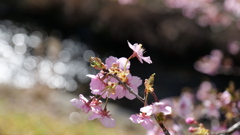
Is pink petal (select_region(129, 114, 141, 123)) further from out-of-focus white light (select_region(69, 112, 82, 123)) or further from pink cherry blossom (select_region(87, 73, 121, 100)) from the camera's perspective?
out-of-focus white light (select_region(69, 112, 82, 123))

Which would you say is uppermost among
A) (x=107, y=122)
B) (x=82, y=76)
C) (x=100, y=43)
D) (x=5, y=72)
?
(x=100, y=43)

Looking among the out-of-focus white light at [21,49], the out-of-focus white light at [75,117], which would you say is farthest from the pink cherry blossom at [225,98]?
the out-of-focus white light at [21,49]

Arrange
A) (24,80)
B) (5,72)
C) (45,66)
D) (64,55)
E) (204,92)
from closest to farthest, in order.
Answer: (204,92) < (24,80) < (5,72) < (45,66) < (64,55)

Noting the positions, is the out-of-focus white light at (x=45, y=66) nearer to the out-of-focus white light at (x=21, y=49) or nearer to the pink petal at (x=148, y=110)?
the out-of-focus white light at (x=21, y=49)

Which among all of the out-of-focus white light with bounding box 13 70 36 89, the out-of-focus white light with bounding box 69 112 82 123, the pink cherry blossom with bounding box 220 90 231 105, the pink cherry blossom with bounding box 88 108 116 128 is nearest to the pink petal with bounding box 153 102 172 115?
the pink cherry blossom with bounding box 88 108 116 128

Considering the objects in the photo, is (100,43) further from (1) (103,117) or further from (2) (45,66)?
(1) (103,117)

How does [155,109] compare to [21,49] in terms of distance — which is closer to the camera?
[155,109]

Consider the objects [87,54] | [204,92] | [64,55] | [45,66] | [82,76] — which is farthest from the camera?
[87,54]

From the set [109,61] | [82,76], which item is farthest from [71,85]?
[109,61]
